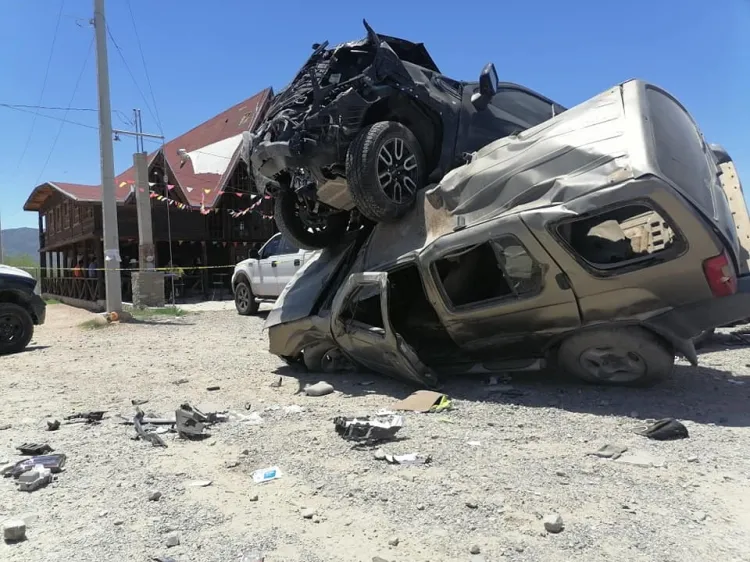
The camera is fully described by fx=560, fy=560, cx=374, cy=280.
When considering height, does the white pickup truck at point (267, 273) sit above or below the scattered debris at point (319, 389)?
above

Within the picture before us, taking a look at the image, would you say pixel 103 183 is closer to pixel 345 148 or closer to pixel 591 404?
pixel 345 148

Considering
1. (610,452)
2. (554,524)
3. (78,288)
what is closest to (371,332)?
(610,452)

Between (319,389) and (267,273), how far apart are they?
23.9 ft

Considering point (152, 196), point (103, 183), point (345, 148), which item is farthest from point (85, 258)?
point (345, 148)

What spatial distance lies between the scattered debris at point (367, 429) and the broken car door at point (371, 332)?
1.08 meters

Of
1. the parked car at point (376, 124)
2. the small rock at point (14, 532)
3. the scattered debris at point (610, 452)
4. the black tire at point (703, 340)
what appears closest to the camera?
the small rock at point (14, 532)

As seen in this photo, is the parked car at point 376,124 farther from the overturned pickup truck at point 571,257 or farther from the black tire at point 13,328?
the black tire at point 13,328

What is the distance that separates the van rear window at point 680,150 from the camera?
14.6 feet

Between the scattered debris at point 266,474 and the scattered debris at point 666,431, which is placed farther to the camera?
the scattered debris at point 666,431

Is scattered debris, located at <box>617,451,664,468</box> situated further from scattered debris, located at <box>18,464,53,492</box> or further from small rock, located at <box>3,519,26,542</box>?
scattered debris, located at <box>18,464,53,492</box>

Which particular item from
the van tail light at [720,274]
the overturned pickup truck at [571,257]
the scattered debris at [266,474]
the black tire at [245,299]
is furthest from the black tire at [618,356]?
the black tire at [245,299]

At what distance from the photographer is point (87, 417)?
522 centimetres

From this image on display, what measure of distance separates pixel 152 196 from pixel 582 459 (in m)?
→ 21.7

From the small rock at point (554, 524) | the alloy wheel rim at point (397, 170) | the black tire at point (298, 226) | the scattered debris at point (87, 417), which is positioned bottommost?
the scattered debris at point (87, 417)
